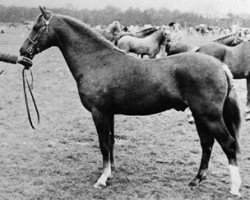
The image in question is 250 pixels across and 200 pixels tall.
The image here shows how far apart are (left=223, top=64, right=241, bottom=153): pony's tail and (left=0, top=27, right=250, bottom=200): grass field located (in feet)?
2.88

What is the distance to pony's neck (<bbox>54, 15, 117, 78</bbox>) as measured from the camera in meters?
5.54

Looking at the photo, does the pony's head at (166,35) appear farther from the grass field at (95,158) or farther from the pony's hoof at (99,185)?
the pony's hoof at (99,185)

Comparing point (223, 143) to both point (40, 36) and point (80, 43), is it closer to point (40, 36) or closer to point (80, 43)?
point (80, 43)

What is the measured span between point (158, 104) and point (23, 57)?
2215 millimetres

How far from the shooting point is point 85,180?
19.0ft

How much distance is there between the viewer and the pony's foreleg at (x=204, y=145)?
5496 mm

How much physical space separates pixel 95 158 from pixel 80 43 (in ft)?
7.64

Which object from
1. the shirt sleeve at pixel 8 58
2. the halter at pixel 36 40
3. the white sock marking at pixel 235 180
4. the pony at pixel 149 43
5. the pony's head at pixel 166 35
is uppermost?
the halter at pixel 36 40

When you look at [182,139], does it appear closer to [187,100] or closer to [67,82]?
[187,100]

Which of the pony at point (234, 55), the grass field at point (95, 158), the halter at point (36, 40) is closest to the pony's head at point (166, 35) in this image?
the pony at point (234, 55)

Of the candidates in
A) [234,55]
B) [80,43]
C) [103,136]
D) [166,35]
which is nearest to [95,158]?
[103,136]

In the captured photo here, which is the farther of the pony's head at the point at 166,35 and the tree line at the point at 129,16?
the tree line at the point at 129,16

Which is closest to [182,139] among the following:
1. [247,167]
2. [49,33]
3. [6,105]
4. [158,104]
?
[247,167]

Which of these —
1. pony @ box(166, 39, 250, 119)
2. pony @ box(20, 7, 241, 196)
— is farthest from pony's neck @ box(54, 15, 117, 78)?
pony @ box(166, 39, 250, 119)
